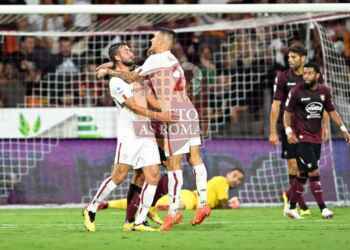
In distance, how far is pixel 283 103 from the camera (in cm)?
1392

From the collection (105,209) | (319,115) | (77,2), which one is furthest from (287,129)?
(77,2)

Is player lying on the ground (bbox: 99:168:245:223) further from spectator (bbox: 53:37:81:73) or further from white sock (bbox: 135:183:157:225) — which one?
white sock (bbox: 135:183:157:225)

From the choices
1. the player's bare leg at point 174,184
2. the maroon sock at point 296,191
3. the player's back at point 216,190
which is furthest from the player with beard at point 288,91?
the player's bare leg at point 174,184

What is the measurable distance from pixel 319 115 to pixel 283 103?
83 centimetres

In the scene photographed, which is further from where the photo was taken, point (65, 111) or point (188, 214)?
point (65, 111)

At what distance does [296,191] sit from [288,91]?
55.4 inches

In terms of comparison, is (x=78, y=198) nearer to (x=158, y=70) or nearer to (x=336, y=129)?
(x=336, y=129)

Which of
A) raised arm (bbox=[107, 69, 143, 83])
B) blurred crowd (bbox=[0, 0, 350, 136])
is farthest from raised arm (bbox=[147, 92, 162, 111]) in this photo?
blurred crowd (bbox=[0, 0, 350, 136])

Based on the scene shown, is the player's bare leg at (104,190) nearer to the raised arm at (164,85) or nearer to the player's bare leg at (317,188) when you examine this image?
the raised arm at (164,85)

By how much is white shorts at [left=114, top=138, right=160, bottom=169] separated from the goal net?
5653mm

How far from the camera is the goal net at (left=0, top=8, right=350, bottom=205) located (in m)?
16.5

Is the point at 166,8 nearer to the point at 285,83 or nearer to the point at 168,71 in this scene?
the point at 168,71

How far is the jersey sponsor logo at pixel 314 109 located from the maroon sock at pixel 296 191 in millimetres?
831

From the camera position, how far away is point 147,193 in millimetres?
10742
